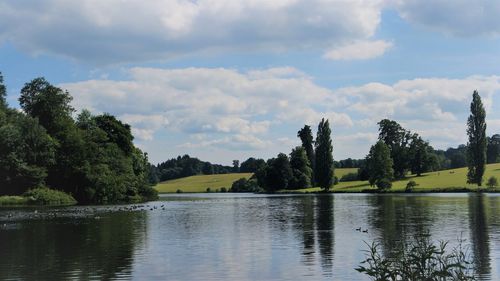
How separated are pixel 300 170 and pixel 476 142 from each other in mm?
57057

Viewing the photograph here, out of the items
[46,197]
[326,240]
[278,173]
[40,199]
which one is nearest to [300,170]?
[278,173]

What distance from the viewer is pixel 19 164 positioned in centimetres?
9044

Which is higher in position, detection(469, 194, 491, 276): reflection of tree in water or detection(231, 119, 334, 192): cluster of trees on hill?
detection(231, 119, 334, 192): cluster of trees on hill

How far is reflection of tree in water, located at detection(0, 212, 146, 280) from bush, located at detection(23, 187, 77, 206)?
45760 millimetres

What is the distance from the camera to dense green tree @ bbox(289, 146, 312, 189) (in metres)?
169

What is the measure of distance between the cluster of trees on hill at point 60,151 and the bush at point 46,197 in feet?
7.25

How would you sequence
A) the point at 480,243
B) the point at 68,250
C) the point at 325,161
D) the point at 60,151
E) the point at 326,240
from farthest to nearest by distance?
1. the point at 325,161
2. the point at 60,151
3. the point at 326,240
4. the point at 480,243
5. the point at 68,250

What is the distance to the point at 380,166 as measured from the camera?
13925 cm

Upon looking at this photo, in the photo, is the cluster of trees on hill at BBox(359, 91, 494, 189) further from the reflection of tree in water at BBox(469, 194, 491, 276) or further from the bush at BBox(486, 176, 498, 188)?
the reflection of tree in water at BBox(469, 194, 491, 276)

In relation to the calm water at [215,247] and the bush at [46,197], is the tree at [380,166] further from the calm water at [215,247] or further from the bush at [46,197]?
the calm water at [215,247]

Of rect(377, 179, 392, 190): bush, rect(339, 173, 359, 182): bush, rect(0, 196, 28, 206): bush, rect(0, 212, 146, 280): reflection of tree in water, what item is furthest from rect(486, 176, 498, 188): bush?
rect(0, 212, 146, 280): reflection of tree in water

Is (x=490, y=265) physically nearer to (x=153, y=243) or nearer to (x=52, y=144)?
(x=153, y=243)

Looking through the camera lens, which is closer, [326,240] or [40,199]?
[326,240]

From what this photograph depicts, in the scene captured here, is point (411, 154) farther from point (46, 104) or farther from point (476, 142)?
point (46, 104)
